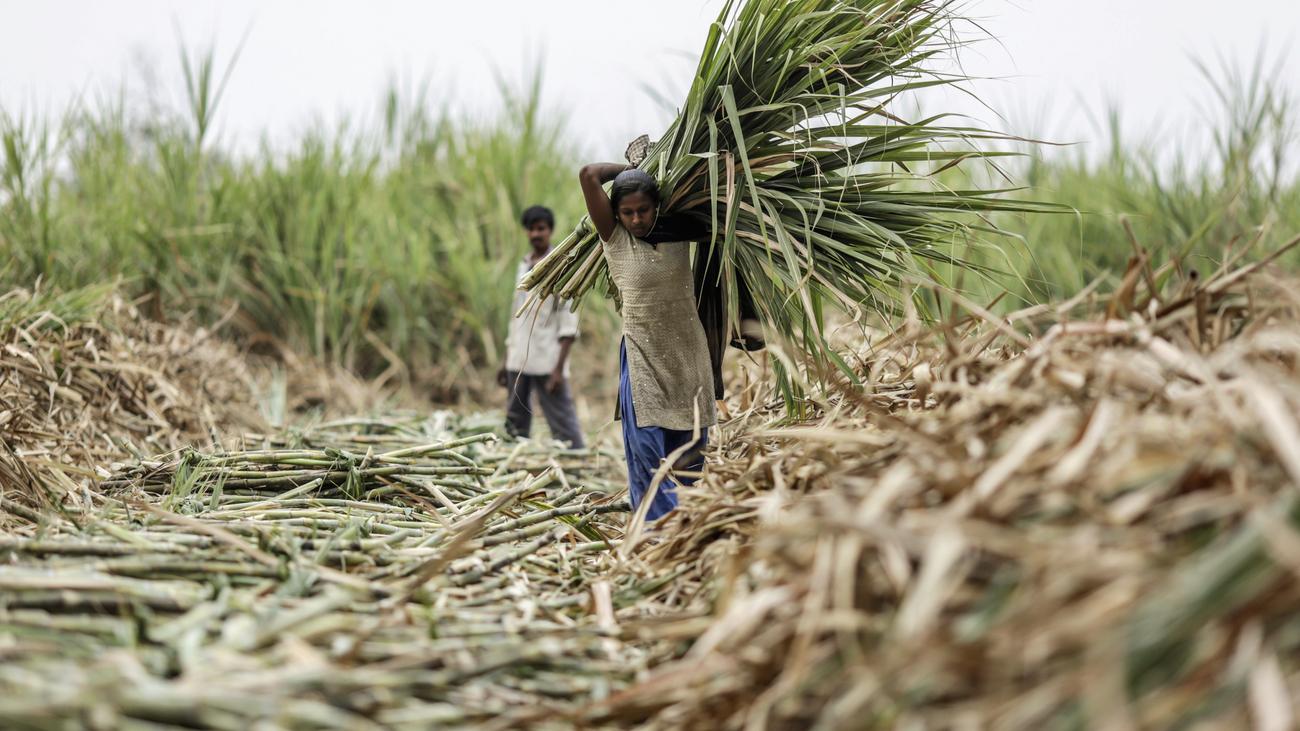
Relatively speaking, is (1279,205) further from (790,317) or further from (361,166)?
(361,166)

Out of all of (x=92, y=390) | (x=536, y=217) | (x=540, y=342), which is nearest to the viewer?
(x=92, y=390)

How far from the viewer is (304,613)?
1558 mm

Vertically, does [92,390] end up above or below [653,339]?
below

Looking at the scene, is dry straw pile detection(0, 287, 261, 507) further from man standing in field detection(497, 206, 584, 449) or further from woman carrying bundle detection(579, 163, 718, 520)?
woman carrying bundle detection(579, 163, 718, 520)

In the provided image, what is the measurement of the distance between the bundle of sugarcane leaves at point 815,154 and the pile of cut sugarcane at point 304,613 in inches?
34.6

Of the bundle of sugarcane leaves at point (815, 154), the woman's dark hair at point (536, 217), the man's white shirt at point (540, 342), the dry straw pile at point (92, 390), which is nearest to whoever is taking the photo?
the bundle of sugarcane leaves at point (815, 154)

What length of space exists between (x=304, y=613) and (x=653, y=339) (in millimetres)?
1384

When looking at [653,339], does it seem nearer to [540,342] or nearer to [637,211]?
[637,211]

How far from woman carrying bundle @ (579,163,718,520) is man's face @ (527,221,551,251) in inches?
67.1

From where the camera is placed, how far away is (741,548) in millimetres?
1855

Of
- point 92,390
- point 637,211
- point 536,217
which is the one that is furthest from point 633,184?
point 92,390

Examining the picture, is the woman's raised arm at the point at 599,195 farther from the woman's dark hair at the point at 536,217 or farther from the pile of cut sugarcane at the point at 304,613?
the woman's dark hair at the point at 536,217

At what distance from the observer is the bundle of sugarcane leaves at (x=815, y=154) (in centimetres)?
246

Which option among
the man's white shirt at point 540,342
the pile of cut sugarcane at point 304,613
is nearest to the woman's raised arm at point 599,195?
the pile of cut sugarcane at point 304,613
